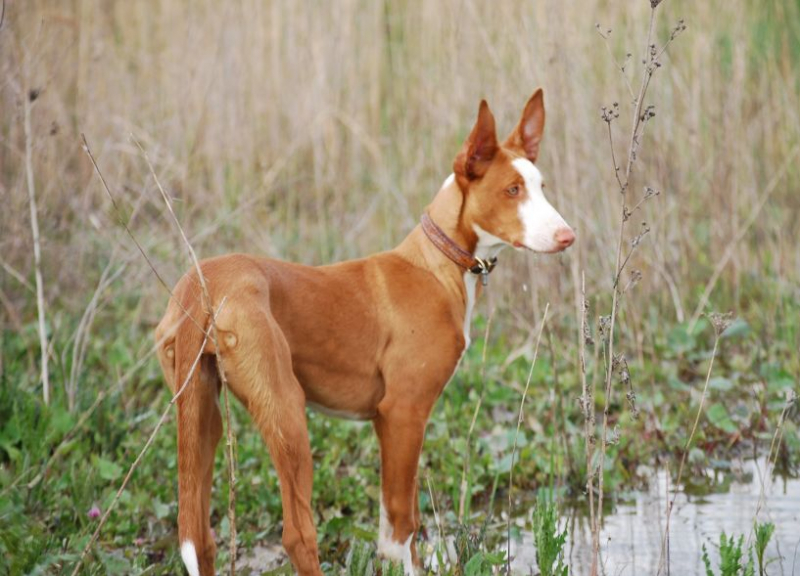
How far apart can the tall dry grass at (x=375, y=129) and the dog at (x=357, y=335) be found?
1348 millimetres

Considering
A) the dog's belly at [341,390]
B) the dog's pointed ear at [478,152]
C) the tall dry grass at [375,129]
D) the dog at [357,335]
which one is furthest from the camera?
the tall dry grass at [375,129]

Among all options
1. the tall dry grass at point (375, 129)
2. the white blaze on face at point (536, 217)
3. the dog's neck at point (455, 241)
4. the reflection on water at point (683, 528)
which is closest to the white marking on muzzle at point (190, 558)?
the reflection on water at point (683, 528)

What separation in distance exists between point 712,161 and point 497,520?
2.78 m

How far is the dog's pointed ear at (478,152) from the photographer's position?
3.50m

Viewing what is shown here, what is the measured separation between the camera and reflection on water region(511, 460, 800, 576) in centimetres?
360

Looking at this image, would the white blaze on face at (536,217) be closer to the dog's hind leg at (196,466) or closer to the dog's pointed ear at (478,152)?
the dog's pointed ear at (478,152)

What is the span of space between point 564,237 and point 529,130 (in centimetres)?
54

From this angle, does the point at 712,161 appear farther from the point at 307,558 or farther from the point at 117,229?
the point at 307,558

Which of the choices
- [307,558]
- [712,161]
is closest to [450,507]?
[307,558]

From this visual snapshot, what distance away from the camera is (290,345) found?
10.8 feet

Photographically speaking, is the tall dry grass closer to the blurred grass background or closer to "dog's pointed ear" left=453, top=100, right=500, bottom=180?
the blurred grass background

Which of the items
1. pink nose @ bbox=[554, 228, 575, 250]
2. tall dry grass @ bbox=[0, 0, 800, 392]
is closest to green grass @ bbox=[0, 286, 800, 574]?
tall dry grass @ bbox=[0, 0, 800, 392]

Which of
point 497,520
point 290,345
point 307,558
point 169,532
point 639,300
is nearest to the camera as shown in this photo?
point 307,558

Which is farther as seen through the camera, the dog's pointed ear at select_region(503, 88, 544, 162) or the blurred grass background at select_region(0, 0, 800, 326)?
the blurred grass background at select_region(0, 0, 800, 326)
